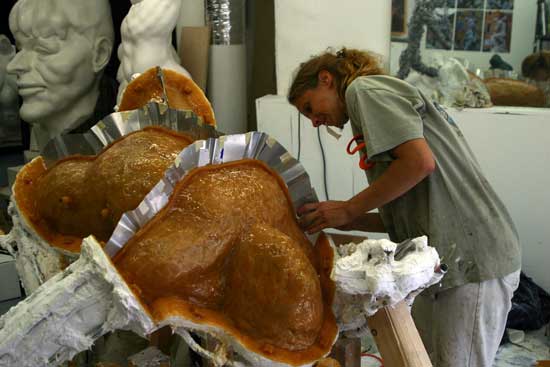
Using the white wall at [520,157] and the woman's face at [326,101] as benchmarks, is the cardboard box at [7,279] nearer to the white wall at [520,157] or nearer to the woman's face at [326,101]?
the woman's face at [326,101]

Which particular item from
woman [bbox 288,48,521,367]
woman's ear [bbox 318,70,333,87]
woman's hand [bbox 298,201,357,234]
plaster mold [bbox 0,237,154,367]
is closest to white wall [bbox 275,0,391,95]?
woman [bbox 288,48,521,367]

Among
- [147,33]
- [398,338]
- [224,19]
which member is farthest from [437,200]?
[224,19]

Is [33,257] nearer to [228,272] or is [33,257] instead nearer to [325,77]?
[228,272]

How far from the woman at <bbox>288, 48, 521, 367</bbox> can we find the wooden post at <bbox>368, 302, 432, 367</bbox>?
12.1 inches

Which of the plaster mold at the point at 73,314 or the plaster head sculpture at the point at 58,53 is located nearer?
the plaster mold at the point at 73,314

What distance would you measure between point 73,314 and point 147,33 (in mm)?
2254

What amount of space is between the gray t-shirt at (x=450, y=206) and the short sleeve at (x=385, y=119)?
16mm

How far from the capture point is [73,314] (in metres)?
0.80

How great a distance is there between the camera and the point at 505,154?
2.47m

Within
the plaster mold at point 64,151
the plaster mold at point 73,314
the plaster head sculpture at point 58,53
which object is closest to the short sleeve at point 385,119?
the plaster mold at point 64,151

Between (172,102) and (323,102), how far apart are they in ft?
1.15

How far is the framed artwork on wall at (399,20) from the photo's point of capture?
2.59 meters

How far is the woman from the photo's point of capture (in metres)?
1.25

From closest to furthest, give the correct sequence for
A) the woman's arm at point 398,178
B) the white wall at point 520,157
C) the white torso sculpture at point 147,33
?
the woman's arm at point 398,178 < the white wall at point 520,157 < the white torso sculpture at point 147,33
